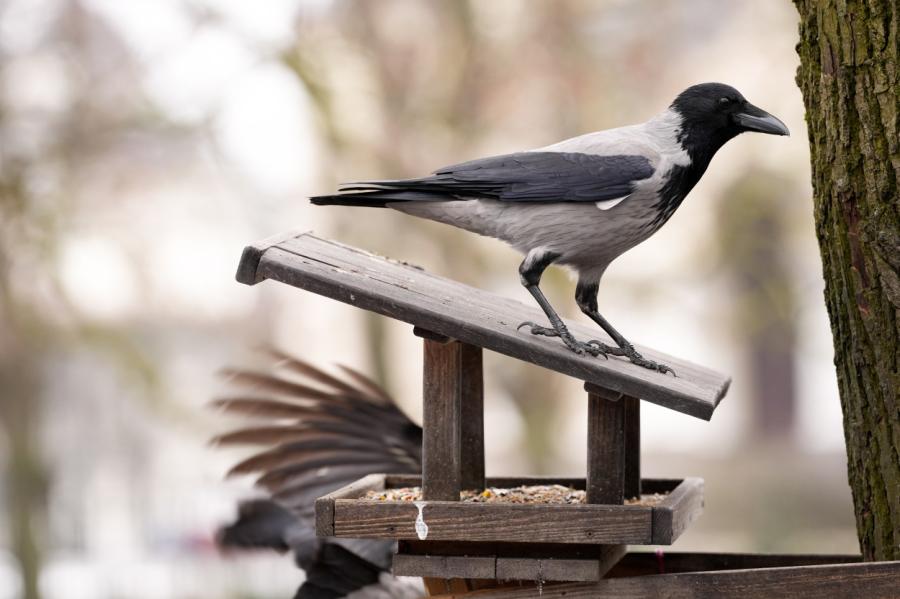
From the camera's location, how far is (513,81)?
835cm

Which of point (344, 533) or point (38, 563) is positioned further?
point (38, 563)

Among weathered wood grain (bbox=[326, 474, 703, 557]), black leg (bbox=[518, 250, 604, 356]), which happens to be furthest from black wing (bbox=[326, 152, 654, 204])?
weathered wood grain (bbox=[326, 474, 703, 557])

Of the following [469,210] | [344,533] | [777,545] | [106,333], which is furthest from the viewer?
[777,545]

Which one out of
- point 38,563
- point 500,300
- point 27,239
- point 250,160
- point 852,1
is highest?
point 250,160

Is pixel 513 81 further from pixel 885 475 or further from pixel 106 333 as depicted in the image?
pixel 885 475

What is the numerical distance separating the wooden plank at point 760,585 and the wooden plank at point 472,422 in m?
0.50

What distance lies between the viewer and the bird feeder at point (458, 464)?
248 cm

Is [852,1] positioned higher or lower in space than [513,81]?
lower

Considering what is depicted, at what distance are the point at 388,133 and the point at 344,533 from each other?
595 cm

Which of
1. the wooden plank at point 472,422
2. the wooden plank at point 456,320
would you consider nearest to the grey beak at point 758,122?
the wooden plank at point 456,320

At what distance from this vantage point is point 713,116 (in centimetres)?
291

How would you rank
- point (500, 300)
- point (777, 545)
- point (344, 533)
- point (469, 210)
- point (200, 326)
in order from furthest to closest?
point (200, 326) → point (777, 545) → point (500, 300) → point (469, 210) → point (344, 533)

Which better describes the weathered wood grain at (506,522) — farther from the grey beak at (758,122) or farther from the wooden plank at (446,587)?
the grey beak at (758,122)

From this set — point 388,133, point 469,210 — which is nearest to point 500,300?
point 469,210
